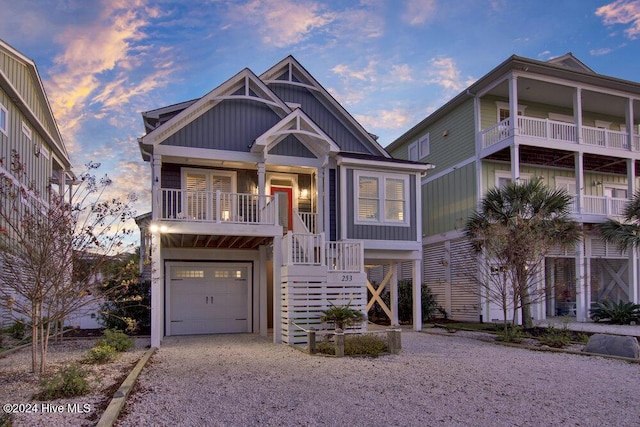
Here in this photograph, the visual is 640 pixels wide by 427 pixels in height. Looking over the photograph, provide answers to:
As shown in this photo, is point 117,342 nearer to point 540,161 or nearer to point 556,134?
point 556,134

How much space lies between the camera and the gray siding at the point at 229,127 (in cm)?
1545

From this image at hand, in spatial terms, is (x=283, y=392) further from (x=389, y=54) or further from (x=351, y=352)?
(x=389, y=54)

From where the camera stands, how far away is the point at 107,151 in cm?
1598

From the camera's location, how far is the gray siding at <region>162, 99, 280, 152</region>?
1545 cm

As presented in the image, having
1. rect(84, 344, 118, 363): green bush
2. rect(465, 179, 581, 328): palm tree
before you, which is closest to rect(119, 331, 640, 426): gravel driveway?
rect(84, 344, 118, 363): green bush

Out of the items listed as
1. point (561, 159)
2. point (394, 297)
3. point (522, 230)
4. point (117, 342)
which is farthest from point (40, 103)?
point (561, 159)

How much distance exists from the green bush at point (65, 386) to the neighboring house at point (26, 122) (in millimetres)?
7467

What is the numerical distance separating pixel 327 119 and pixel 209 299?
7.54 m

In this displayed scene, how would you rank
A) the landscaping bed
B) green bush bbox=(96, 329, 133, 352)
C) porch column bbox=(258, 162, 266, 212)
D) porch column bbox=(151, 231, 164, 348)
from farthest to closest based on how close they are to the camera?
1. porch column bbox=(258, 162, 266, 212)
2. porch column bbox=(151, 231, 164, 348)
3. green bush bbox=(96, 329, 133, 352)
4. the landscaping bed

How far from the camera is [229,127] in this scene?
52.4 feet

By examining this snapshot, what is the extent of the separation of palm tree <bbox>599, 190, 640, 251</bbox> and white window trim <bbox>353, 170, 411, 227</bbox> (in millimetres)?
8500

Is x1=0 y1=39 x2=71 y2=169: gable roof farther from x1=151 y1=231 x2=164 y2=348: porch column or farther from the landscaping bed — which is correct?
the landscaping bed

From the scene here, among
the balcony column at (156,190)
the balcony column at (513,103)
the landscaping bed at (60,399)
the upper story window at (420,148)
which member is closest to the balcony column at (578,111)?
the balcony column at (513,103)

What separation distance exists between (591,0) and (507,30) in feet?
9.80
